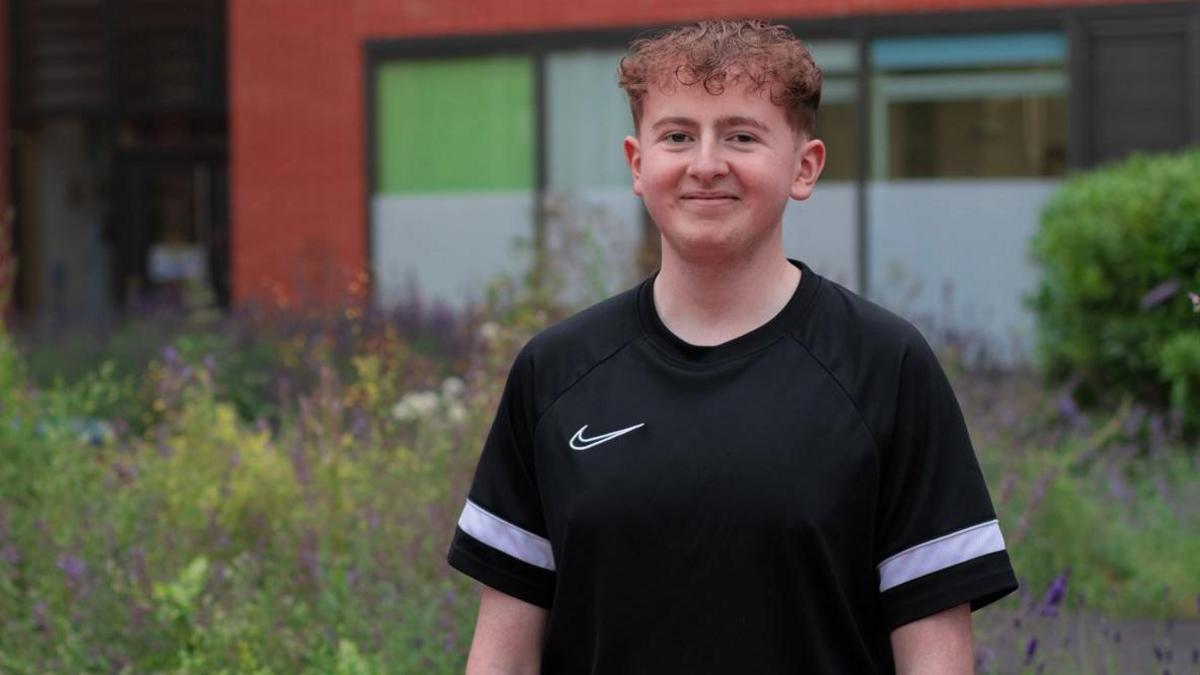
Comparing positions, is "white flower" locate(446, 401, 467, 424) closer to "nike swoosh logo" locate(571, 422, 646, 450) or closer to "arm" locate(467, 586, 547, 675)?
"arm" locate(467, 586, 547, 675)

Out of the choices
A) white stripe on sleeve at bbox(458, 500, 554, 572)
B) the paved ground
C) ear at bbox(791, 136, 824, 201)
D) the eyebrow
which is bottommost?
the paved ground

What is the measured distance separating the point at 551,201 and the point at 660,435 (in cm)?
997

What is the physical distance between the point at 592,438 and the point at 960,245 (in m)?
11.1

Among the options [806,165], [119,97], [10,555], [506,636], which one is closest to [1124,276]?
[10,555]

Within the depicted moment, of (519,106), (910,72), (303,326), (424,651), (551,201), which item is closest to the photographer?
(424,651)

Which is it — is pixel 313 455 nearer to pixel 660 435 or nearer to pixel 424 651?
pixel 424 651

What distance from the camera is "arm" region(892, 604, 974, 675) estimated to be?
2096 mm

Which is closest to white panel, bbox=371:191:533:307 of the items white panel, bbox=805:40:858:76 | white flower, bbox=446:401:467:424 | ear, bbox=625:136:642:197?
white panel, bbox=805:40:858:76

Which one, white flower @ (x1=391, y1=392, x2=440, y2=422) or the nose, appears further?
white flower @ (x1=391, y1=392, x2=440, y2=422)

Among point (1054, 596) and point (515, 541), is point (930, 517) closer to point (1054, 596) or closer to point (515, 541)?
point (515, 541)

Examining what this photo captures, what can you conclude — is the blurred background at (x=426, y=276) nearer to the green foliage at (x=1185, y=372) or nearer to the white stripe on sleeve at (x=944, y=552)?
the green foliage at (x=1185, y=372)

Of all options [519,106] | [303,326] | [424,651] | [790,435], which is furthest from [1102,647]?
[519,106]

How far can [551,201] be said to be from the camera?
12047 mm

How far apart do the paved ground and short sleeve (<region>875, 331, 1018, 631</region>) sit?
1906 millimetres
